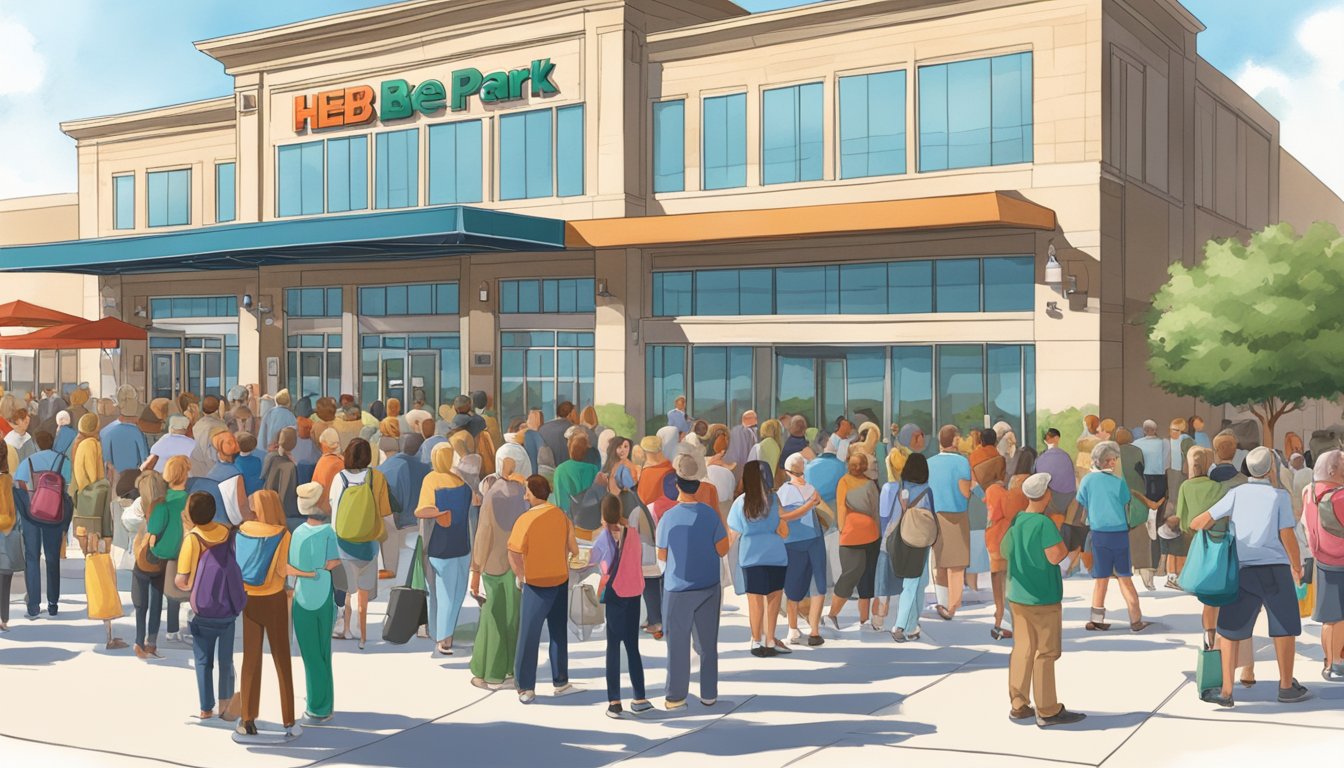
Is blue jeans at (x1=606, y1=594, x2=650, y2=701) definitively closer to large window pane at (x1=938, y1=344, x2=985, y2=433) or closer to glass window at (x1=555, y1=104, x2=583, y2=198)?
large window pane at (x1=938, y1=344, x2=985, y2=433)

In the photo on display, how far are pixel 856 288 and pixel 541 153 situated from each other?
8233 mm

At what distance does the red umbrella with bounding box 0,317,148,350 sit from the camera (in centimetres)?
2848

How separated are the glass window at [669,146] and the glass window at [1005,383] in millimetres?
7947

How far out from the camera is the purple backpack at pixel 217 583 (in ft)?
29.8

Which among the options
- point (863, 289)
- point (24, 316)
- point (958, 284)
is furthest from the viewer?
point (24, 316)

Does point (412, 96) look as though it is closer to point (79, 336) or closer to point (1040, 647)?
point (79, 336)

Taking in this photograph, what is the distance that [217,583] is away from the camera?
908cm

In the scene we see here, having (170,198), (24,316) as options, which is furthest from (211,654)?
(170,198)

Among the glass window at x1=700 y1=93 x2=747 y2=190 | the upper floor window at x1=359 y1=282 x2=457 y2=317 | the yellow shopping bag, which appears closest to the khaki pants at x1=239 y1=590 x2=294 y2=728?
the yellow shopping bag

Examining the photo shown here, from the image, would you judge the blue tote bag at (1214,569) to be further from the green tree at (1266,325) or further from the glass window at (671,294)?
the glass window at (671,294)

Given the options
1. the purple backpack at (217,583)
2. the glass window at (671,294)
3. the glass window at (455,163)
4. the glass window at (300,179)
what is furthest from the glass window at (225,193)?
the purple backpack at (217,583)

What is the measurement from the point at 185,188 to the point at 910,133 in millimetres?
22416

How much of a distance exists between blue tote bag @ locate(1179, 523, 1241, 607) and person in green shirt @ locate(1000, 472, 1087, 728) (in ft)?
4.03

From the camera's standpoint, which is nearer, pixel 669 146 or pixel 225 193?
pixel 669 146
